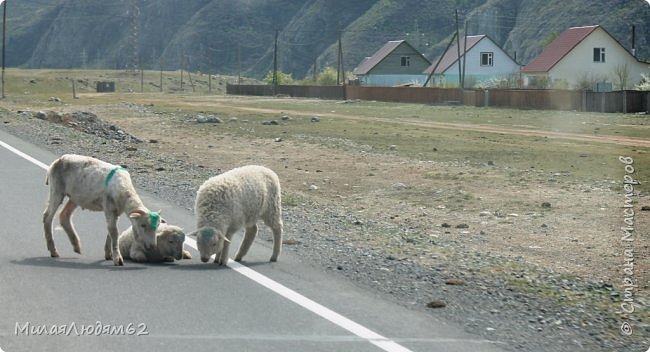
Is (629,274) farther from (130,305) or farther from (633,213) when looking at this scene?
(130,305)

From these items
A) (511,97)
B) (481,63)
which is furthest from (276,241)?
(481,63)

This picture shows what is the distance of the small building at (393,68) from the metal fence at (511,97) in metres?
25.1

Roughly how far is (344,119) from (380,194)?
29.9 meters

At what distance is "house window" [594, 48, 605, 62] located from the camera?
80294 millimetres

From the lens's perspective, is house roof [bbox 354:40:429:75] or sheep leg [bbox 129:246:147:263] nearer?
sheep leg [bbox 129:246:147:263]

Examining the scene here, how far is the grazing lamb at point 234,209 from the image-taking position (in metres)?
9.66

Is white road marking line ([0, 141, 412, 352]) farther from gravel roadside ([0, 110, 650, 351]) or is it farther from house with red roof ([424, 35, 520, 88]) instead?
house with red roof ([424, 35, 520, 88])

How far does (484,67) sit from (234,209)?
9639 cm

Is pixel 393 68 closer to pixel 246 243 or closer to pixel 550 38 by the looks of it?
pixel 550 38

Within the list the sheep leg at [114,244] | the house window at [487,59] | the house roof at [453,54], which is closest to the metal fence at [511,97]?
the house roof at [453,54]

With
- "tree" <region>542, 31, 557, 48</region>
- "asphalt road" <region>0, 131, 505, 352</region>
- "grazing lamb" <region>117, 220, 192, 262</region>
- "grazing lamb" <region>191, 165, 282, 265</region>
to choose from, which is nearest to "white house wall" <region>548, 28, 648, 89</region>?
"tree" <region>542, 31, 557, 48</region>

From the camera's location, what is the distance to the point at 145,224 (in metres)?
9.70

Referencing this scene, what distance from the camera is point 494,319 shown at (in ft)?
26.8

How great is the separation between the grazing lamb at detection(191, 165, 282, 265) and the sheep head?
0.41 metres
